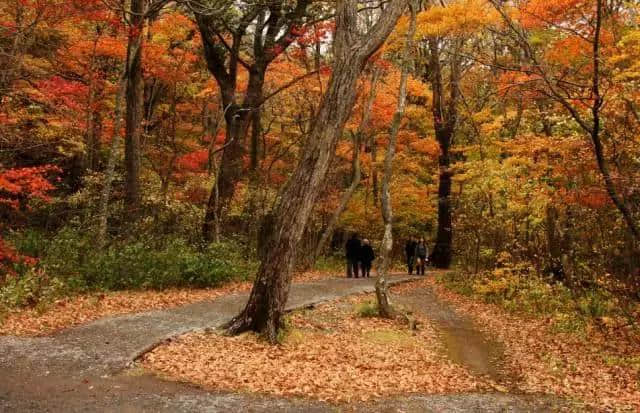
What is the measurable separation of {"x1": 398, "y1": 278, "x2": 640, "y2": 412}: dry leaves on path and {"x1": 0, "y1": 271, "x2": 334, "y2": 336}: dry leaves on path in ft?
22.2

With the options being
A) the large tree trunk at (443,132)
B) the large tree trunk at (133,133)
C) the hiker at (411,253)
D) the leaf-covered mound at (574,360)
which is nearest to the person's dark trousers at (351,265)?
the hiker at (411,253)

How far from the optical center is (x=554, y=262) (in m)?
14.8

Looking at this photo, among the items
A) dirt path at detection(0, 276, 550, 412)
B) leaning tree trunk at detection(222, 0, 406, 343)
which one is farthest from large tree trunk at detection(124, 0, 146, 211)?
leaning tree trunk at detection(222, 0, 406, 343)

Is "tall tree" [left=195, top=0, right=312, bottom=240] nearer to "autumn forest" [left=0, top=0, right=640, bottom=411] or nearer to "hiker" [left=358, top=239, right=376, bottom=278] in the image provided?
"autumn forest" [left=0, top=0, right=640, bottom=411]

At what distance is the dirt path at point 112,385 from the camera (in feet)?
19.9

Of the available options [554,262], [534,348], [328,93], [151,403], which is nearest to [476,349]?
[534,348]

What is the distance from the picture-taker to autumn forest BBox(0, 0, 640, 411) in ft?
28.3

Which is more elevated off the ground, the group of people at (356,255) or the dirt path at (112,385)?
the group of people at (356,255)

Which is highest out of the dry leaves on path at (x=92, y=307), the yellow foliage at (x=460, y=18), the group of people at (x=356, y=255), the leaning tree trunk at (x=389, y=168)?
the yellow foliage at (x=460, y=18)

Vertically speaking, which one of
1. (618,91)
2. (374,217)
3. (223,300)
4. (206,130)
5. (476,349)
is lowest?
(476,349)

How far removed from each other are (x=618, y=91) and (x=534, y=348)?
205 inches

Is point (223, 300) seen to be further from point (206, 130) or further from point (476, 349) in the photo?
point (206, 130)

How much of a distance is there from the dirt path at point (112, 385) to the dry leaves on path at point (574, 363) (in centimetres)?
86

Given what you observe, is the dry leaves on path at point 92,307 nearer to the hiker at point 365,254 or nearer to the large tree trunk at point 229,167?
the large tree trunk at point 229,167
